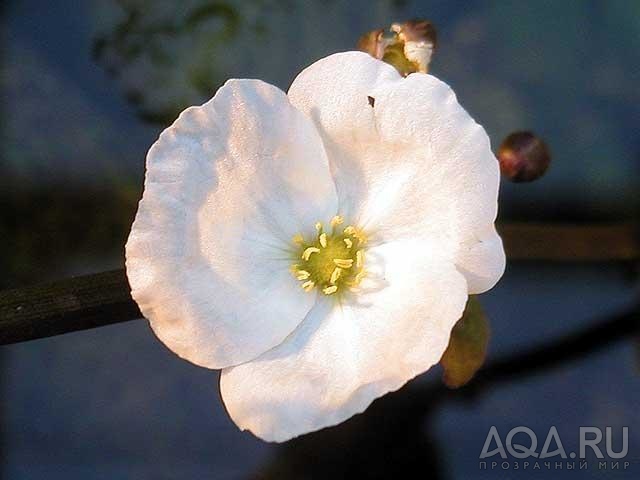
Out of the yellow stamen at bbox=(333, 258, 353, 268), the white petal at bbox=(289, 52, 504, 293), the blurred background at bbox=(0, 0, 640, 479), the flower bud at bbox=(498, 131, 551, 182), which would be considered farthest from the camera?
the blurred background at bbox=(0, 0, 640, 479)

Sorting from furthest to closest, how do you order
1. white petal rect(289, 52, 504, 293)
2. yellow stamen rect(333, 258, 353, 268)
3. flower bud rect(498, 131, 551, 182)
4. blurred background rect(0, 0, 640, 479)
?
blurred background rect(0, 0, 640, 479), flower bud rect(498, 131, 551, 182), yellow stamen rect(333, 258, 353, 268), white petal rect(289, 52, 504, 293)

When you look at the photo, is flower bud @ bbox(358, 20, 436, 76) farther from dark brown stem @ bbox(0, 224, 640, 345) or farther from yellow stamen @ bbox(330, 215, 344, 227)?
dark brown stem @ bbox(0, 224, 640, 345)

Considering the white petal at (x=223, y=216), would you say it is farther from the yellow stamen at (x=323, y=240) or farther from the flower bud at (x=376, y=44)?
the flower bud at (x=376, y=44)

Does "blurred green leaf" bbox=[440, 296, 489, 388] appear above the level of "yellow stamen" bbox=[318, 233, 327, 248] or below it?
below

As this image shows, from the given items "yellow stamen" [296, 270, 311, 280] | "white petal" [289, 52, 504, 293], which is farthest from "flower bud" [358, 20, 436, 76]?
"yellow stamen" [296, 270, 311, 280]

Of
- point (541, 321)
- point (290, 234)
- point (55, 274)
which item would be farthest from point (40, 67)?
point (541, 321)

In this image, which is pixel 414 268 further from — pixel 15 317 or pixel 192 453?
pixel 192 453

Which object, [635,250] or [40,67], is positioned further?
[40,67]
